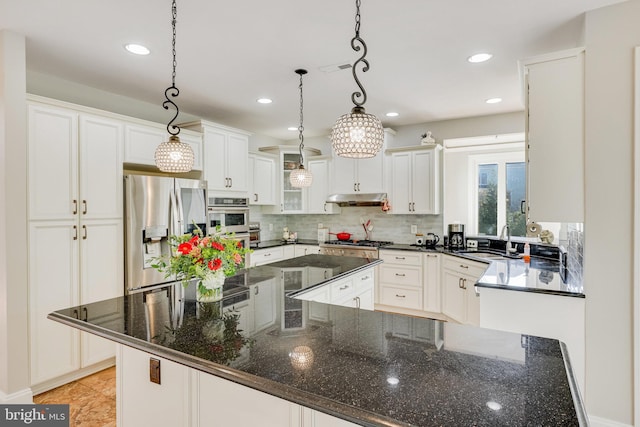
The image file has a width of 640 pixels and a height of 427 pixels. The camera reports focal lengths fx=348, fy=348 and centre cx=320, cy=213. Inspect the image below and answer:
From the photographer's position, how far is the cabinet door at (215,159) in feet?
13.4

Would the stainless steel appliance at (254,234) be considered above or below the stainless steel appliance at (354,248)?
above

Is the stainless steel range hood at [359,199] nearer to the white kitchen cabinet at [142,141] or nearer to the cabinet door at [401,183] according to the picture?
the cabinet door at [401,183]

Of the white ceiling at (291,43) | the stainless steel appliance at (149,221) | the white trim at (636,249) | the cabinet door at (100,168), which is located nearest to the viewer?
the white trim at (636,249)

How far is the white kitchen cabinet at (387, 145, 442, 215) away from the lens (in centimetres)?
466

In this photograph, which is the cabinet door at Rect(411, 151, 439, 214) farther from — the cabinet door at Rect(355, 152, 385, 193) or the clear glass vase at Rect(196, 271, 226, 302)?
the clear glass vase at Rect(196, 271, 226, 302)

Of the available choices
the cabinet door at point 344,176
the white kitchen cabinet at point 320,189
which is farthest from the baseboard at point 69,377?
the cabinet door at point 344,176

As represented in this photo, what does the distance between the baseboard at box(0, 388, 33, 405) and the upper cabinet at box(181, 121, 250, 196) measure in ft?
7.91

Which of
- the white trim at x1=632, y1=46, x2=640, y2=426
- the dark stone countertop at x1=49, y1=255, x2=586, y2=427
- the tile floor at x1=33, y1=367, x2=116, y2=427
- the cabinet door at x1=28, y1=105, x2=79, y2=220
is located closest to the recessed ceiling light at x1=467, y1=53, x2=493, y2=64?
the white trim at x1=632, y1=46, x2=640, y2=426

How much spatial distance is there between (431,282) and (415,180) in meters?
1.38

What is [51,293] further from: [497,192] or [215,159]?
[497,192]

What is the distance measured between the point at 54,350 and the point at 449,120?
499 cm

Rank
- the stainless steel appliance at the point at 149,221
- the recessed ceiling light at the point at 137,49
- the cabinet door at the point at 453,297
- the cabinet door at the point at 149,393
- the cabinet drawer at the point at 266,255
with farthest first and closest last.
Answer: the cabinet drawer at the point at 266,255
the cabinet door at the point at 453,297
the stainless steel appliance at the point at 149,221
the recessed ceiling light at the point at 137,49
the cabinet door at the point at 149,393

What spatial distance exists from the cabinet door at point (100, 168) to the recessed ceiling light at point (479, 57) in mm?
3114

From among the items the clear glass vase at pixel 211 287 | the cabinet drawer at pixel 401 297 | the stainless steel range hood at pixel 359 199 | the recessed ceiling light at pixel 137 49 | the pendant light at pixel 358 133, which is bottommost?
the cabinet drawer at pixel 401 297
